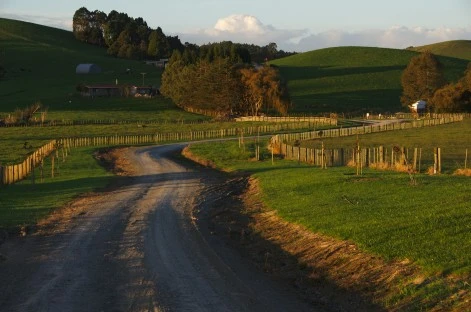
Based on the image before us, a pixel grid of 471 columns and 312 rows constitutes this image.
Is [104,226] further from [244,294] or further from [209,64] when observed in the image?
[209,64]

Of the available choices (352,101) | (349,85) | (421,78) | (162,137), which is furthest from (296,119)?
(349,85)

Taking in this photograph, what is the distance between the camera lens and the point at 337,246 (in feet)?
57.0

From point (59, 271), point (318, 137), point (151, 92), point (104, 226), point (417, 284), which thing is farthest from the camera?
point (151, 92)

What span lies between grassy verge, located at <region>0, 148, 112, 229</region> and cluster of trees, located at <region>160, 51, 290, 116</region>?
65.5m

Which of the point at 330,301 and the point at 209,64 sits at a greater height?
the point at 209,64

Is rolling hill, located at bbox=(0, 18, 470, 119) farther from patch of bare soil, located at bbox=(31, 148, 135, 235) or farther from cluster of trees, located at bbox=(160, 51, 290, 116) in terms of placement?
patch of bare soil, located at bbox=(31, 148, 135, 235)

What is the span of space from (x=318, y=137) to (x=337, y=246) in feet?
195

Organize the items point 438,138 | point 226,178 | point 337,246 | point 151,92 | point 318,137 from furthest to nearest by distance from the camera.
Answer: point 151,92, point 318,137, point 438,138, point 226,178, point 337,246

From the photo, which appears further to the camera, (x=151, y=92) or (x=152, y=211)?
(x=151, y=92)

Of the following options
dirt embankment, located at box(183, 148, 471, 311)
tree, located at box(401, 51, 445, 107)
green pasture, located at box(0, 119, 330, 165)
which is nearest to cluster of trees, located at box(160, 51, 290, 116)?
green pasture, located at box(0, 119, 330, 165)

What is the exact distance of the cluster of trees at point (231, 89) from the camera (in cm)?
11838

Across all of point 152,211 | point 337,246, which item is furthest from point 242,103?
point 337,246

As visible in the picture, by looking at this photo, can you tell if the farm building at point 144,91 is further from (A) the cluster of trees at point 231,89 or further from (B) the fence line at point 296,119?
(B) the fence line at point 296,119

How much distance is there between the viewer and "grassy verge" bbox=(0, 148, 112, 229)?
26.6m
